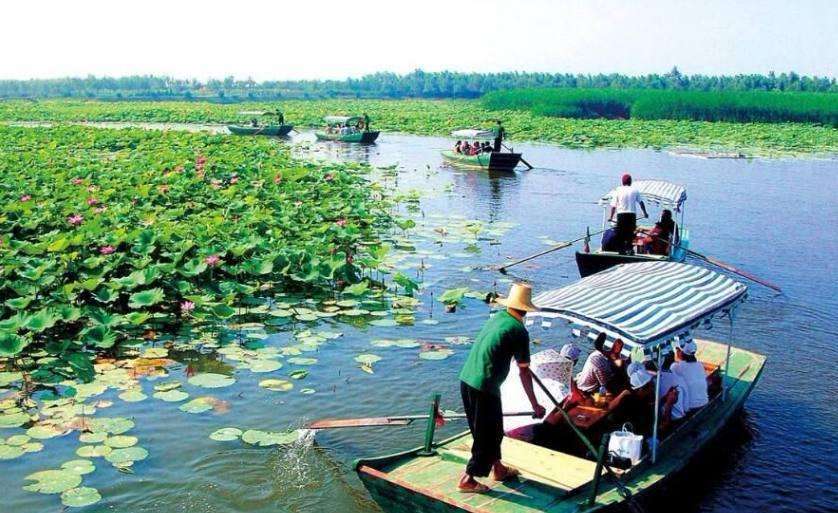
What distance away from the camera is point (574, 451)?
6.65 metres

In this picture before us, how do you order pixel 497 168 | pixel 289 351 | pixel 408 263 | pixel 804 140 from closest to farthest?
pixel 289 351 → pixel 408 263 → pixel 497 168 → pixel 804 140

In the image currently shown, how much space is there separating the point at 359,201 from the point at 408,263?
15.2 feet

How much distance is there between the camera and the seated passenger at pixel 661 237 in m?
13.5

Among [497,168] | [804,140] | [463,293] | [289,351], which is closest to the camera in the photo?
[289,351]

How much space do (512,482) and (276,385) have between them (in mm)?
3644

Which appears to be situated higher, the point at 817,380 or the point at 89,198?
the point at 89,198

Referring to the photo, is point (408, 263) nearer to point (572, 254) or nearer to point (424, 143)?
point (572, 254)

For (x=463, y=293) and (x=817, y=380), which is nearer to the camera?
(x=817, y=380)

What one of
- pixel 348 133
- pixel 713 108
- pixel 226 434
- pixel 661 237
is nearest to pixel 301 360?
pixel 226 434

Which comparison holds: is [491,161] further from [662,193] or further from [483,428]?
[483,428]

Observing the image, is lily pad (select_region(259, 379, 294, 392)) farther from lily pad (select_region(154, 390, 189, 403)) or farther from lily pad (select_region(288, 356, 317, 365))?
lily pad (select_region(154, 390, 189, 403))

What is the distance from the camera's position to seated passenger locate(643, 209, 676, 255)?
533 inches

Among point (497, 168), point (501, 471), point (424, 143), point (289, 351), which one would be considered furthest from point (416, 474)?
point (424, 143)

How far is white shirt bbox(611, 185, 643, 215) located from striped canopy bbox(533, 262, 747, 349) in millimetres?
4093
